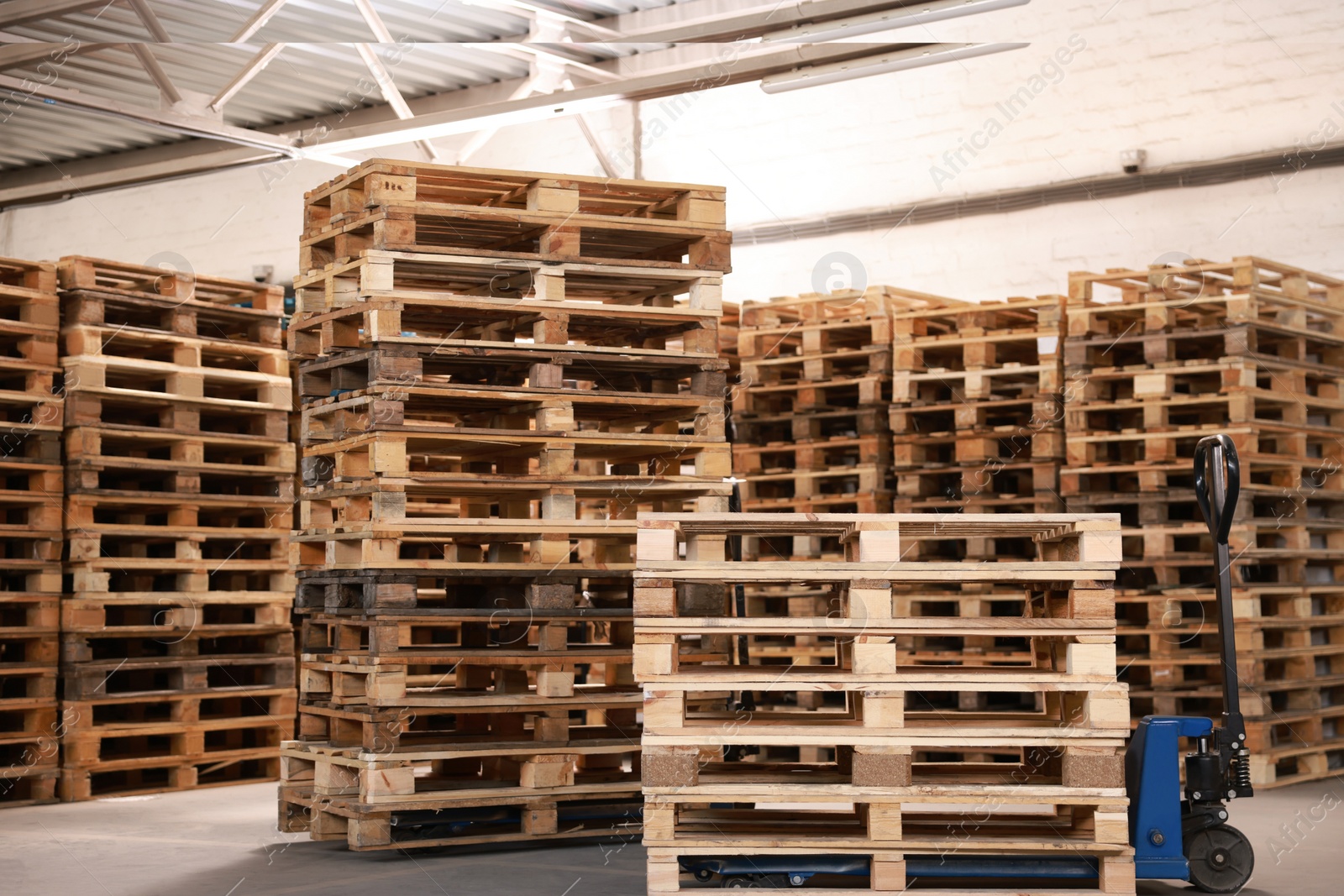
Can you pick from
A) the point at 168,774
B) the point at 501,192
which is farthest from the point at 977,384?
the point at 168,774

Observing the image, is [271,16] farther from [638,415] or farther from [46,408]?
[638,415]

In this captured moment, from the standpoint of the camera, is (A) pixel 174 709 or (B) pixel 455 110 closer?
(A) pixel 174 709

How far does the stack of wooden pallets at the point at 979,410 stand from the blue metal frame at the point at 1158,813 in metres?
4.14

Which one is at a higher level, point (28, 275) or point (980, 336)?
point (28, 275)

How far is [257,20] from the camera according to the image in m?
12.9

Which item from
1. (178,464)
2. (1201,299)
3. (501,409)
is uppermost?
(1201,299)

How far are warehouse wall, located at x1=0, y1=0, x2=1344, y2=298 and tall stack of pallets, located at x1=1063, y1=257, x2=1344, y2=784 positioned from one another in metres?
1.49

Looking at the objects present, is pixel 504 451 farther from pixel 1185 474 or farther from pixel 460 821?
pixel 1185 474

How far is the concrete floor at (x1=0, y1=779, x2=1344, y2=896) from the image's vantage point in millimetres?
6930

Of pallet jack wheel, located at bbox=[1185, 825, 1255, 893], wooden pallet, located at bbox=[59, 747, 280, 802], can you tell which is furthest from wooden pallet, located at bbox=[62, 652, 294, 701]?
pallet jack wheel, located at bbox=[1185, 825, 1255, 893]

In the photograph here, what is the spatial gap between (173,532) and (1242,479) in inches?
299

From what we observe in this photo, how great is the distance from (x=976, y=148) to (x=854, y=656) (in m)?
8.48

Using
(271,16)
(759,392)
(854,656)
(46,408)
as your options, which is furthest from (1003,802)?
(271,16)

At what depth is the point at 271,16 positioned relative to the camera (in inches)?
547
